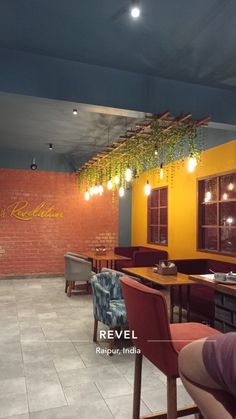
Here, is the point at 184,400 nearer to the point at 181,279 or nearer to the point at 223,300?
the point at 223,300

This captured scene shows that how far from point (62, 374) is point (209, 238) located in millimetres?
3968

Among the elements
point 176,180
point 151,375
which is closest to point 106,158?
point 176,180

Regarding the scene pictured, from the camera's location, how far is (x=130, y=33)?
3051mm

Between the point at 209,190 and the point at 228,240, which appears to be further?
the point at 209,190

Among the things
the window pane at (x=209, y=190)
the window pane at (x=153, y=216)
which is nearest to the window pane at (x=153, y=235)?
the window pane at (x=153, y=216)

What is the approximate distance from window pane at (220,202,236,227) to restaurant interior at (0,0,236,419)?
0.08 feet

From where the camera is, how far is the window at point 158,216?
25.1 feet

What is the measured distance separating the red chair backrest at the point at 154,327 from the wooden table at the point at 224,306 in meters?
Result: 1.24

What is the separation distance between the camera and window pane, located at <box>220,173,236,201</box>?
5438mm

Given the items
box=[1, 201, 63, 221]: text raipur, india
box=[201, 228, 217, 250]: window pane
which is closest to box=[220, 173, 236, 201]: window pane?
box=[201, 228, 217, 250]: window pane

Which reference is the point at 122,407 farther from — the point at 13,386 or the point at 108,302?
the point at 108,302

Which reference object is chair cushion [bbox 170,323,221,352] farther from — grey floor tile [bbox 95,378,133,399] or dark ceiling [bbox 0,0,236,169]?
dark ceiling [bbox 0,0,236,169]

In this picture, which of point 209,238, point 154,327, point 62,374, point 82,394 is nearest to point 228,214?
point 209,238

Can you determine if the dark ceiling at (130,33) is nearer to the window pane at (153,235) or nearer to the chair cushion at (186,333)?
the chair cushion at (186,333)
